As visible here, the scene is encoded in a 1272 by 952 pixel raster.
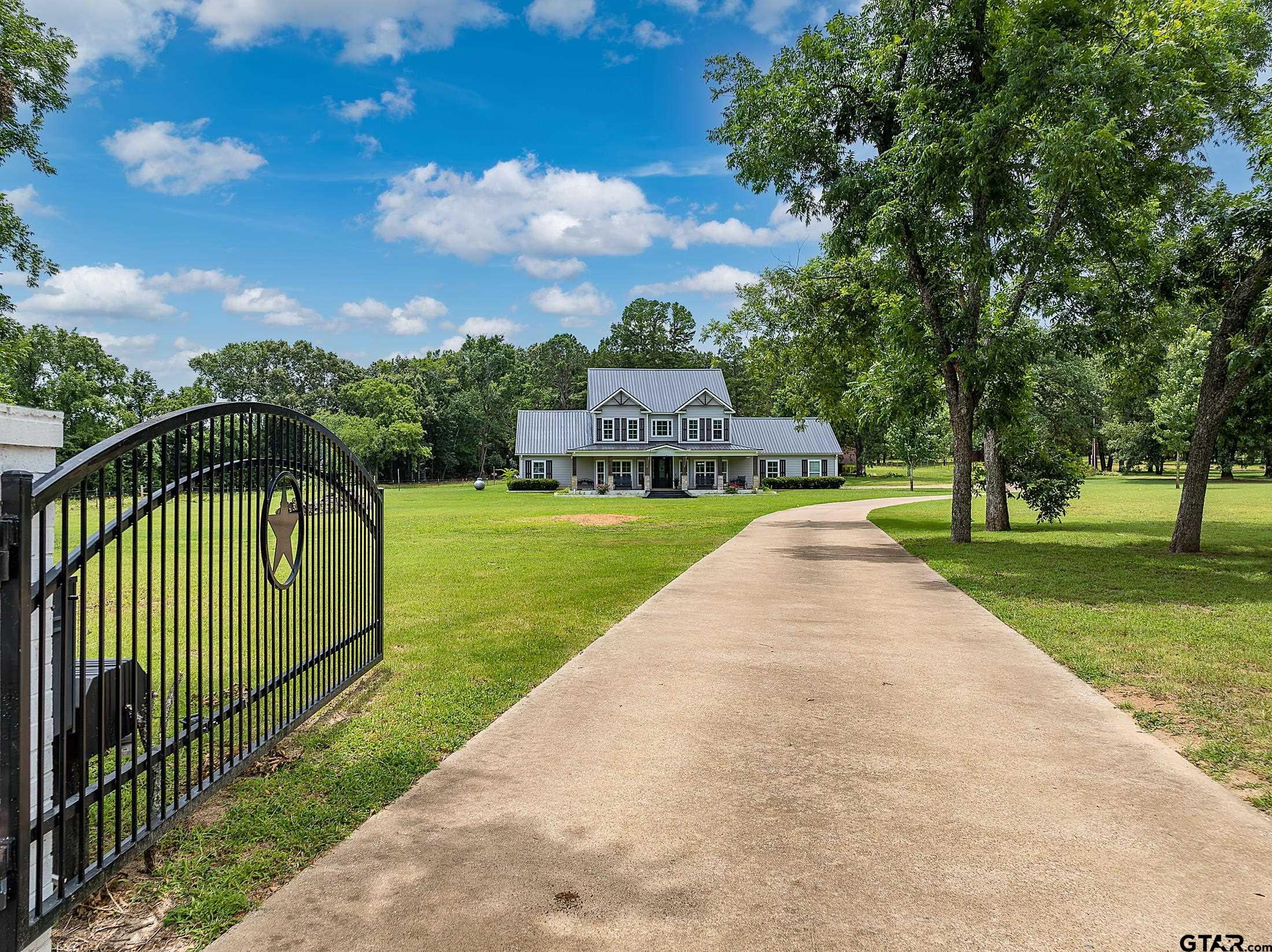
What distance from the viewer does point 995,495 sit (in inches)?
837

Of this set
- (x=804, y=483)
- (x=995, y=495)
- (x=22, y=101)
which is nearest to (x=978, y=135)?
(x=995, y=495)

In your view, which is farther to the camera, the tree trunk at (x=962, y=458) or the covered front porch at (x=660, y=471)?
the covered front porch at (x=660, y=471)

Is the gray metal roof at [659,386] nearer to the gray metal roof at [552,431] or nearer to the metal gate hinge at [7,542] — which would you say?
the gray metal roof at [552,431]

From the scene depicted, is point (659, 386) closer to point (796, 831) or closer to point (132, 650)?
point (796, 831)

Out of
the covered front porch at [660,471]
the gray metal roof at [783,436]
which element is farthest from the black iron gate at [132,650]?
the gray metal roof at [783,436]

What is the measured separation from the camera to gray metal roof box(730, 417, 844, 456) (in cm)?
5397

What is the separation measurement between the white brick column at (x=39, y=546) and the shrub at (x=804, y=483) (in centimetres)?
4919

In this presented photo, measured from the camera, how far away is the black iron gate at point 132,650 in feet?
8.16

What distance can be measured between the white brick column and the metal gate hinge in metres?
0.12

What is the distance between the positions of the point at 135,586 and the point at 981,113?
14674 mm

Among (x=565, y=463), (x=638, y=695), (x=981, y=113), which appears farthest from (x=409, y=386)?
(x=638, y=695)

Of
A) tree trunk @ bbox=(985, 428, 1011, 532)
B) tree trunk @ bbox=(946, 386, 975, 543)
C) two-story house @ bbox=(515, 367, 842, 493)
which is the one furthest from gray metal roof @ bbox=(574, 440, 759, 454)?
tree trunk @ bbox=(946, 386, 975, 543)

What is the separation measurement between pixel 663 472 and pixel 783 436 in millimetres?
10121

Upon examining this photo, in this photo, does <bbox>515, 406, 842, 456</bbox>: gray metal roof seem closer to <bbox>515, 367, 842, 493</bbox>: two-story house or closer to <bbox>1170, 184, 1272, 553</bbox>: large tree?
<bbox>515, 367, 842, 493</bbox>: two-story house
